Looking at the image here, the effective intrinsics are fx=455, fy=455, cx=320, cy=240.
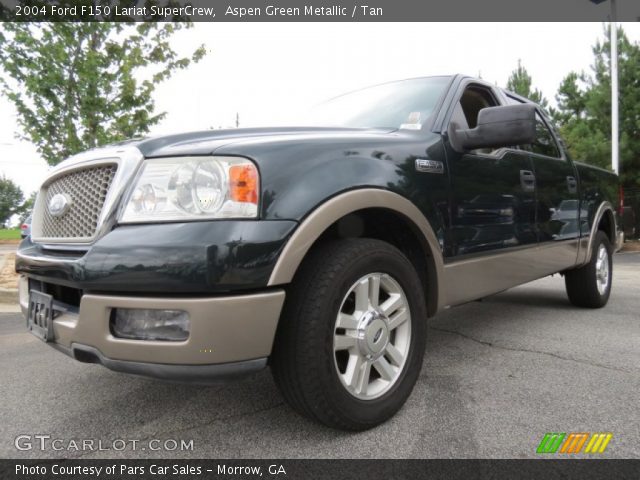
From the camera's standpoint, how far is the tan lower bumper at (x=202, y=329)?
58.6 inches

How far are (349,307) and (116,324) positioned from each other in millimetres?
925

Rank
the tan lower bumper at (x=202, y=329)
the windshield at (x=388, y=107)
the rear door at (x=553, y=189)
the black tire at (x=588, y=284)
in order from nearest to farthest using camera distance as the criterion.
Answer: the tan lower bumper at (x=202, y=329) → the windshield at (x=388, y=107) → the rear door at (x=553, y=189) → the black tire at (x=588, y=284)

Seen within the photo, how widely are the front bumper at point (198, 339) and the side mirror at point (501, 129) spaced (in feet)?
4.63

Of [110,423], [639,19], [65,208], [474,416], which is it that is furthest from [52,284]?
[639,19]

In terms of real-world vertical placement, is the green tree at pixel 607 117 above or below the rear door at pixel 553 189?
above

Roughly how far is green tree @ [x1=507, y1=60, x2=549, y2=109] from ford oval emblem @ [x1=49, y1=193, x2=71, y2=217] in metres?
18.5

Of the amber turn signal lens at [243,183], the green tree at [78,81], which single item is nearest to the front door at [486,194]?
the amber turn signal lens at [243,183]

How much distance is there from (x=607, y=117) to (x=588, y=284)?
500 inches

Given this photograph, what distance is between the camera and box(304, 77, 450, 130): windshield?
259cm

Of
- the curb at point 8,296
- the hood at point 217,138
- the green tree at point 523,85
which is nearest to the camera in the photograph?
the hood at point 217,138

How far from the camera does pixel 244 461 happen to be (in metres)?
1.68

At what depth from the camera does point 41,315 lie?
6.10 ft

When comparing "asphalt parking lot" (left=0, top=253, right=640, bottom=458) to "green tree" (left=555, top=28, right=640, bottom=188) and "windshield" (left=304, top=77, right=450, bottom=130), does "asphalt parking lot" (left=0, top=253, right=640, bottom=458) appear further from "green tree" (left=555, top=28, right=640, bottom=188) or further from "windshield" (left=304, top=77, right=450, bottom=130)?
"green tree" (left=555, top=28, right=640, bottom=188)

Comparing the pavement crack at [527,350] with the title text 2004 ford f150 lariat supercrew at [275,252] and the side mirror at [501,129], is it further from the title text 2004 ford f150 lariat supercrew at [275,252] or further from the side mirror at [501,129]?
the side mirror at [501,129]
